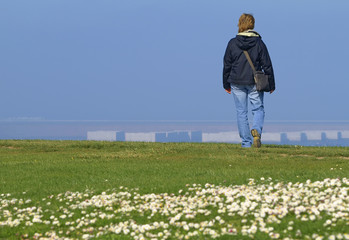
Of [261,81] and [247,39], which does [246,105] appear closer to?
[261,81]

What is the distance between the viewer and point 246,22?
20.3 metres

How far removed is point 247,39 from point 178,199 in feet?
37.2

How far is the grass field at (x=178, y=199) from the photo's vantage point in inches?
325

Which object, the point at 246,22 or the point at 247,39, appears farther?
the point at 246,22

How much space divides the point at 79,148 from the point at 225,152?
8.11m

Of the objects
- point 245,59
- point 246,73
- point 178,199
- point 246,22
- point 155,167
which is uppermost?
point 246,22

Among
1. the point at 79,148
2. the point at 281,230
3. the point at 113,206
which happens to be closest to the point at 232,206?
the point at 281,230

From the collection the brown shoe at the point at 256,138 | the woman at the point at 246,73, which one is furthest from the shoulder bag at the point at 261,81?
the brown shoe at the point at 256,138

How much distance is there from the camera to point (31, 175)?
15.3m

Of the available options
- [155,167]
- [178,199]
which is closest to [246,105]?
[155,167]

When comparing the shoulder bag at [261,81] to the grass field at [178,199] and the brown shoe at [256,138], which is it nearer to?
the brown shoe at [256,138]

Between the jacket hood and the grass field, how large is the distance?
15.5ft

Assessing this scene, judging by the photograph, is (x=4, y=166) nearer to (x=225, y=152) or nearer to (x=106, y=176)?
(x=106, y=176)

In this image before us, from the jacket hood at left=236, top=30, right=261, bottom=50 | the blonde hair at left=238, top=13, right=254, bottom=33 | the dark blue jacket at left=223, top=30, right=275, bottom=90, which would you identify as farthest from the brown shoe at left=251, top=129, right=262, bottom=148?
the blonde hair at left=238, top=13, right=254, bottom=33
